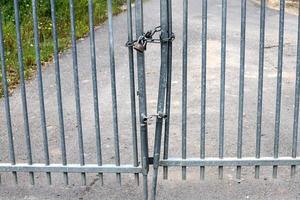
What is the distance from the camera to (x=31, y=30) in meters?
10.6

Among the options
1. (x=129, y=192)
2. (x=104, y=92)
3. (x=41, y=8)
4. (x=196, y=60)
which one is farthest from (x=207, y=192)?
(x=41, y=8)

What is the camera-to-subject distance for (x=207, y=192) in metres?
4.70

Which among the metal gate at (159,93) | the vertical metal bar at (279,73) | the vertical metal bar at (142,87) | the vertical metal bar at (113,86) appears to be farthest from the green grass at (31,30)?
the vertical metal bar at (279,73)

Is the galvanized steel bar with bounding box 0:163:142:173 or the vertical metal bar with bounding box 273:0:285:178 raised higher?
the vertical metal bar with bounding box 273:0:285:178

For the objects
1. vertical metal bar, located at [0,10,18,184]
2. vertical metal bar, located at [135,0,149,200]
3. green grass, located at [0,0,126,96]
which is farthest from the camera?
green grass, located at [0,0,126,96]

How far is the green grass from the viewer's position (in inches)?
347

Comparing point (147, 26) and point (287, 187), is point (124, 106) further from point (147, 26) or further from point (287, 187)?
point (147, 26)

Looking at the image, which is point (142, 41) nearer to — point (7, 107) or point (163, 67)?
point (163, 67)

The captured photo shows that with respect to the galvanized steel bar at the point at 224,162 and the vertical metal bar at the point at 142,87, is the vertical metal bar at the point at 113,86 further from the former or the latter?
the galvanized steel bar at the point at 224,162

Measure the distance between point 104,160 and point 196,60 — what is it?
4138 millimetres

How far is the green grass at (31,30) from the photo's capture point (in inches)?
347

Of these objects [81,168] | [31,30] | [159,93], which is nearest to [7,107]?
[81,168]

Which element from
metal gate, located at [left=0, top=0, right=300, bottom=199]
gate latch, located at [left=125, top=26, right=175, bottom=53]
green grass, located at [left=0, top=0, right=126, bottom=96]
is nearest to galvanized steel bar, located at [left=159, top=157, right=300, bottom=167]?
metal gate, located at [left=0, top=0, right=300, bottom=199]

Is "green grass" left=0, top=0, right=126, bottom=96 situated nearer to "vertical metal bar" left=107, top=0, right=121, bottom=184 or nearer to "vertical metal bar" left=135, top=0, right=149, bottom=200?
"vertical metal bar" left=107, top=0, right=121, bottom=184
